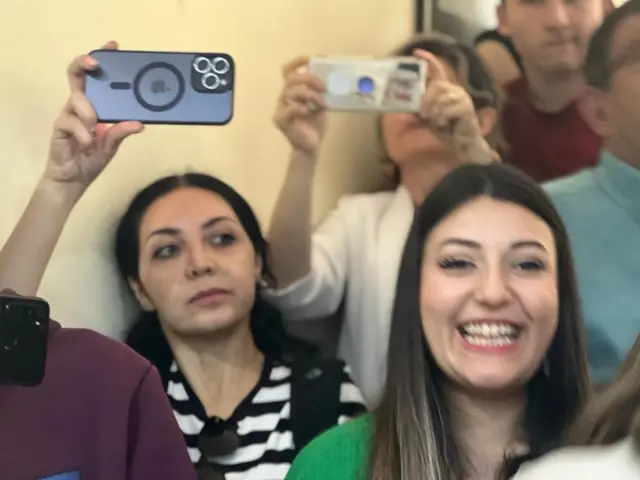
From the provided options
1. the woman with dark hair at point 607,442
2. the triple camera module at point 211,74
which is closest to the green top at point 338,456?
the woman with dark hair at point 607,442

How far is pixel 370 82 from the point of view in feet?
3.14

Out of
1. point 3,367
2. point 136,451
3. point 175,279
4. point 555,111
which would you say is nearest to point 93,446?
point 136,451

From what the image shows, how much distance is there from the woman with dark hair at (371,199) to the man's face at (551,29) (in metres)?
0.06

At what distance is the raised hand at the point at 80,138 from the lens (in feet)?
2.44

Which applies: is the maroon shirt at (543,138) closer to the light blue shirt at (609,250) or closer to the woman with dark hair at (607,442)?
the light blue shirt at (609,250)

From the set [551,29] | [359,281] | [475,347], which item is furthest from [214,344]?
[551,29]

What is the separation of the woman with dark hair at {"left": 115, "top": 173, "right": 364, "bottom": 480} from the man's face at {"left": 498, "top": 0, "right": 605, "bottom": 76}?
437 millimetres

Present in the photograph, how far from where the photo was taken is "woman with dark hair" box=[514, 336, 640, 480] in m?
0.43

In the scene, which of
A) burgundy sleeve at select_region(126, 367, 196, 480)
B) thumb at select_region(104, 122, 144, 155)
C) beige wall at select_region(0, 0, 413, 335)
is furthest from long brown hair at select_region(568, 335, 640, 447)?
beige wall at select_region(0, 0, 413, 335)

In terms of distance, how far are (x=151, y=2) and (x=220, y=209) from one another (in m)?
0.25

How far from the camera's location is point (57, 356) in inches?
25.9

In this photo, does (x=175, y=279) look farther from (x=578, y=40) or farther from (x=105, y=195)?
(x=578, y=40)

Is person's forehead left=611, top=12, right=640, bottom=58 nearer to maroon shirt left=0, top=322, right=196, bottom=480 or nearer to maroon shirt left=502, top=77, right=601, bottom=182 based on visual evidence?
maroon shirt left=502, top=77, right=601, bottom=182

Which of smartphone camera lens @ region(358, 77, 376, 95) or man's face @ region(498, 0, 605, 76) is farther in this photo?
man's face @ region(498, 0, 605, 76)
